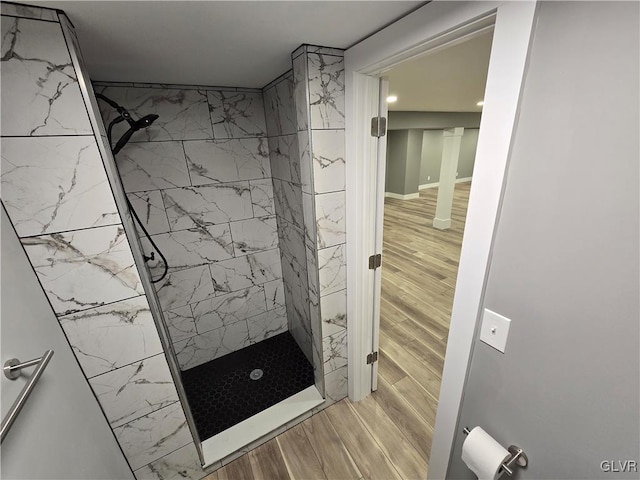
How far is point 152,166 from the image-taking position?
1794mm

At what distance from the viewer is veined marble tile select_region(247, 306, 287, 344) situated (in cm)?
253

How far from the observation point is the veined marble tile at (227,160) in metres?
1.92

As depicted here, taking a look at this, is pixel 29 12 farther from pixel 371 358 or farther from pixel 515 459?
pixel 371 358

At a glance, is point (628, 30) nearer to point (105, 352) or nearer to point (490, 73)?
point (490, 73)

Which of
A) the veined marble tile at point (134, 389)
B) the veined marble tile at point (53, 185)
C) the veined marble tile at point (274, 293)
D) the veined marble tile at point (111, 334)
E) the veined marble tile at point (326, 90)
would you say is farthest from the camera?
Answer: the veined marble tile at point (274, 293)

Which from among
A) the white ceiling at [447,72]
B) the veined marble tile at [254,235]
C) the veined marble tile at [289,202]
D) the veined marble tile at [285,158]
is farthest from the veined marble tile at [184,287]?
the white ceiling at [447,72]

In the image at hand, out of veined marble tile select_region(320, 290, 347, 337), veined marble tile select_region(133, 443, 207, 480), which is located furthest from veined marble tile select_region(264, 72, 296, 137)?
veined marble tile select_region(133, 443, 207, 480)

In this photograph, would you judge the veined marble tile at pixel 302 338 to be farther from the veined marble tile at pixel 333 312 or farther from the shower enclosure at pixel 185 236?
the veined marble tile at pixel 333 312

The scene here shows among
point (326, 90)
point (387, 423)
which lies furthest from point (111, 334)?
point (387, 423)

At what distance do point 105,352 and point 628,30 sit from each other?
1976 millimetres

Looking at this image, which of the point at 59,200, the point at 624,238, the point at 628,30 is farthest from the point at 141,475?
the point at 628,30

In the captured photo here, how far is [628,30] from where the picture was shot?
552 mm

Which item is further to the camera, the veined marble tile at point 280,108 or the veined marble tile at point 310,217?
the veined marble tile at point 280,108

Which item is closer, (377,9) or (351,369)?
(377,9)
